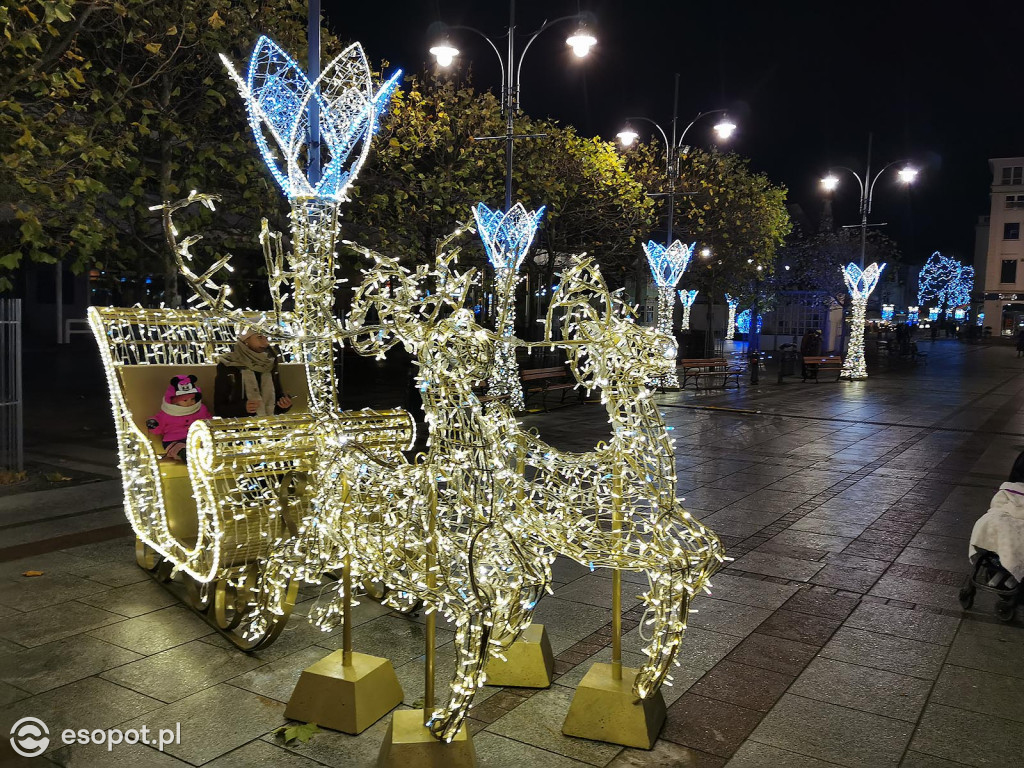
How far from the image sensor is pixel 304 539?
13.2ft

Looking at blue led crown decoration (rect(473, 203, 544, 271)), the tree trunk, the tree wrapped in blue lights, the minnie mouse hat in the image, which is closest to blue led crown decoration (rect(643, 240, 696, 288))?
blue led crown decoration (rect(473, 203, 544, 271))

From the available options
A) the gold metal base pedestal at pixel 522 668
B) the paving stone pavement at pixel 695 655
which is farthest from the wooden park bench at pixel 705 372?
the gold metal base pedestal at pixel 522 668

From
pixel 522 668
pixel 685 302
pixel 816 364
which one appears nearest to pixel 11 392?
pixel 522 668

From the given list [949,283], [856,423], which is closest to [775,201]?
[856,423]

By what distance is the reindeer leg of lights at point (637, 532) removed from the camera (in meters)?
3.49

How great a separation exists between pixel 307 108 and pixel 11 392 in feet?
14.6

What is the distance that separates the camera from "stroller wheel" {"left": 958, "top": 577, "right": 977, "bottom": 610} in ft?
17.0

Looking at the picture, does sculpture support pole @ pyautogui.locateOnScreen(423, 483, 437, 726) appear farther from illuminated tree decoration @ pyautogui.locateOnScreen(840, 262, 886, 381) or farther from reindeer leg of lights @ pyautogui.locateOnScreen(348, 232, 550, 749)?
illuminated tree decoration @ pyautogui.locateOnScreen(840, 262, 886, 381)

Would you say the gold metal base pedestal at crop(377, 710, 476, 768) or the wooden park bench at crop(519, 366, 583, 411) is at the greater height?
the wooden park bench at crop(519, 366, 583, 411)

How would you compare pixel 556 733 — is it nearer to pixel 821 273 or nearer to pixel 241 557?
pixel 241 557

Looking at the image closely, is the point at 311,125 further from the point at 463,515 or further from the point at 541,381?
the point at 541,381

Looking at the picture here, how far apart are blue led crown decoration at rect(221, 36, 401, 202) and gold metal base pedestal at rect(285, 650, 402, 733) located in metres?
4.06

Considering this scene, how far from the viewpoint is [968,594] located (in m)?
5.18

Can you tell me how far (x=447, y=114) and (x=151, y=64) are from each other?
6.54 m
